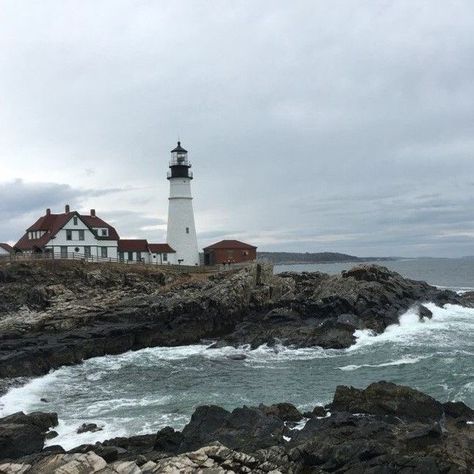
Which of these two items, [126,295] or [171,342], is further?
[126,295]

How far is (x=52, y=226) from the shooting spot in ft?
162

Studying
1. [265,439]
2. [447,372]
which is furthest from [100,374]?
[447,372]

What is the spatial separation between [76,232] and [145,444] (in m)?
35.9

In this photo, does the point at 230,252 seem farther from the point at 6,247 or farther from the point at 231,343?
the point at 231,343

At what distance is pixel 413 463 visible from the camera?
39.9 ft

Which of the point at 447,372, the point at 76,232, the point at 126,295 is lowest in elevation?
the point at 447,372

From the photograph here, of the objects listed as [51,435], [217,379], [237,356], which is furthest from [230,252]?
[51,435]

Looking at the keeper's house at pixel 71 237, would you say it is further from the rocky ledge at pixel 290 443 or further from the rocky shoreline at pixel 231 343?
the rocky ledge at pixel 290 443

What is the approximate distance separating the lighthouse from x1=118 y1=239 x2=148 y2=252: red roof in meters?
2.76

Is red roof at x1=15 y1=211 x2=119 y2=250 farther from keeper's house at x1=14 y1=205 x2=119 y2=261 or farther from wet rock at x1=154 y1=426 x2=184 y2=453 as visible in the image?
wet rock at x1=154 y1=426 x2=184 y2=453

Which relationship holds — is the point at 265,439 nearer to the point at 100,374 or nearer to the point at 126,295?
the point at 100,374

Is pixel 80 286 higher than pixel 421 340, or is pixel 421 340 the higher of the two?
pixel 80 286

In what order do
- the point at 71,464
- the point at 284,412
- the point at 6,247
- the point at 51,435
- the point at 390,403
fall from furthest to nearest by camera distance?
the point at 6,247 → the point at 284,412 → the point at 51,435 → the point at 390,403 → the point at 71,464

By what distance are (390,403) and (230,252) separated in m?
40.2
